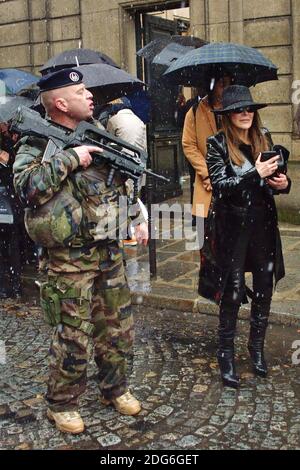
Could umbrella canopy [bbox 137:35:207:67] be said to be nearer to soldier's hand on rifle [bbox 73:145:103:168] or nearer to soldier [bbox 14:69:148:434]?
soldier [bbox 14:69:148:434]

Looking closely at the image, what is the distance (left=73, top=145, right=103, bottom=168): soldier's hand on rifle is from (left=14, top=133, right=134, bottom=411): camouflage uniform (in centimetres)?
3

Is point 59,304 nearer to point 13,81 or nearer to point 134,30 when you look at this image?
point 13,81

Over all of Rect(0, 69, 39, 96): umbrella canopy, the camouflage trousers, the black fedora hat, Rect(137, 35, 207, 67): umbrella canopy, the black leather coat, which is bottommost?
the camouflage trousers

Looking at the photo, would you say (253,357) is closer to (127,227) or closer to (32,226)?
(127,227)

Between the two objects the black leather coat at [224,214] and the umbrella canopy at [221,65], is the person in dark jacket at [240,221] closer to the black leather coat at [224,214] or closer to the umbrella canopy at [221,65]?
the black leather coat at [224,214]

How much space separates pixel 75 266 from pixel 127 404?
939 millimetres

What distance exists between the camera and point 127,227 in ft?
12.4

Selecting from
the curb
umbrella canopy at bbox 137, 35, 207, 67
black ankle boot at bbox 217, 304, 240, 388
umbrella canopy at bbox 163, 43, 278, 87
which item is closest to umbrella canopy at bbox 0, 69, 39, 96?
umbrella canopy at bbox 137, 35, 207, 67

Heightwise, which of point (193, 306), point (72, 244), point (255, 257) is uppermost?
point (72, 244)

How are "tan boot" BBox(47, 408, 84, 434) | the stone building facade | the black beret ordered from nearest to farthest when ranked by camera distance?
1. the black beret
2. "tan boot" BBox(47, 408, 84, 434)
3. the stone building facade

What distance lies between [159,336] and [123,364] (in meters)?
1.44

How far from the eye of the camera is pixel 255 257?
13.8ft

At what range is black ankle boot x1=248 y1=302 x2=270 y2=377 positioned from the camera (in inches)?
170

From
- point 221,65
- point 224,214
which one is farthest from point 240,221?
point 221,65
